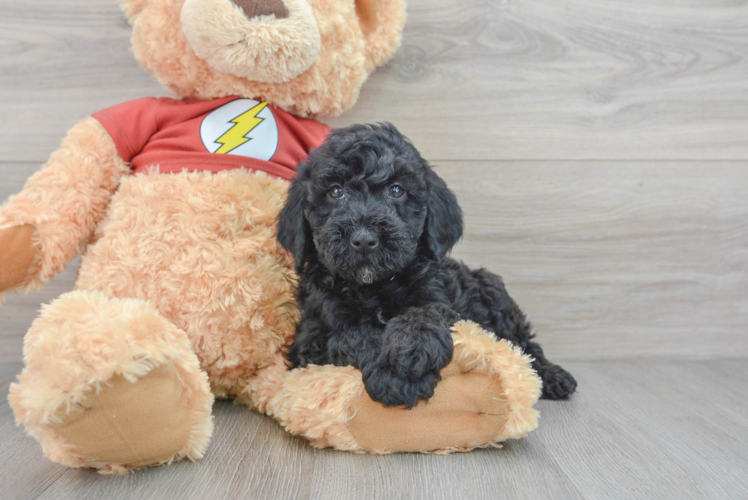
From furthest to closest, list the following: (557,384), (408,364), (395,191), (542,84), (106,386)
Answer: (542,84) < (557,384) < (395,191) < (408,364) < (106,386)

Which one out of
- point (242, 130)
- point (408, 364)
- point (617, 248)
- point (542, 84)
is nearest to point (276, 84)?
point (242, 130)

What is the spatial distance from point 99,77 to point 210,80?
0.57 meters

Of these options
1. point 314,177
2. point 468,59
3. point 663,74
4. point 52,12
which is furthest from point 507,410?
point 52,12

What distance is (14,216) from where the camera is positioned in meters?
1.25

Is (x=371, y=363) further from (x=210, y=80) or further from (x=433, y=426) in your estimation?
(x=210, y=80)

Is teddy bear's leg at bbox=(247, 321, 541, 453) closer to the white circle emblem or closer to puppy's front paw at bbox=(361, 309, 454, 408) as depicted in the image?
puppy's front paw at bbox=(361, 309, 454, 408)

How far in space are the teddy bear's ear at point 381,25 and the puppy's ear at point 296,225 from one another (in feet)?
1.74

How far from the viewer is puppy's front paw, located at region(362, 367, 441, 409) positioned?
3.35 feet

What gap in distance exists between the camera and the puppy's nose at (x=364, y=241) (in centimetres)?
106

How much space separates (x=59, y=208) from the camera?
1.31 m

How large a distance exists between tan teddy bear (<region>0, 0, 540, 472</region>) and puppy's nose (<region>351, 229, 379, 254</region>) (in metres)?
0.26

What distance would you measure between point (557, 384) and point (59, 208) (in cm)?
143

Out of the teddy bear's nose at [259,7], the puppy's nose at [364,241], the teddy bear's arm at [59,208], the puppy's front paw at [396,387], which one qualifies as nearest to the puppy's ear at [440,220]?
the puppy's nose at [364,241]

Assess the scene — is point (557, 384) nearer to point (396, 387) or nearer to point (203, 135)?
point (396, 387)
